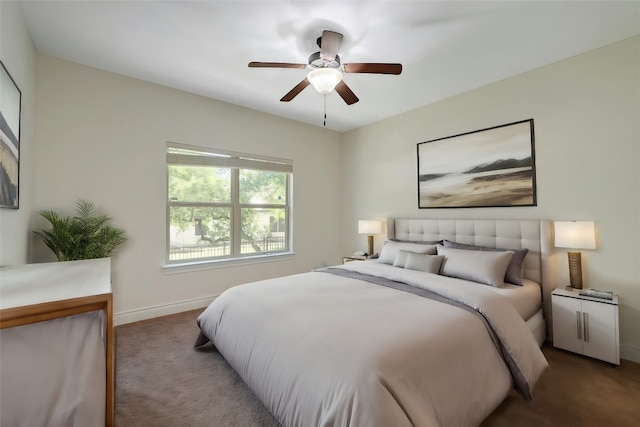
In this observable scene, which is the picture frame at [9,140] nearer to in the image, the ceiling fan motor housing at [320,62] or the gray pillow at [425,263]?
the ceiling fan motor housing at [320,62]

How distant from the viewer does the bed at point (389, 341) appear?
1.24m

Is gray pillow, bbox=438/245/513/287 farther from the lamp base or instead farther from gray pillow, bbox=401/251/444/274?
the lamp base

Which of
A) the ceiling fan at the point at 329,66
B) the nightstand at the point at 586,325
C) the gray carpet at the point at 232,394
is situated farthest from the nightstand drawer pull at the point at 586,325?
the ceiling fan at the point at 329,66

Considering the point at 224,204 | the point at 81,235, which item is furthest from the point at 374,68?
the point at 81,235

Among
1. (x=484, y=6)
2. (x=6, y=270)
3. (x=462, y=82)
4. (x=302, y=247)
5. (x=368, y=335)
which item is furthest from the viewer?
(x=302, y=247)

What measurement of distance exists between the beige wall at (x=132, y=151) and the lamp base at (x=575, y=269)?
3460 mm

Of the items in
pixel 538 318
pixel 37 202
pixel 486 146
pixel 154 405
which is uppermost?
pixel 486 146

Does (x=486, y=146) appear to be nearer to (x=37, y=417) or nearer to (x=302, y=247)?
Result: (x=302, y=247)

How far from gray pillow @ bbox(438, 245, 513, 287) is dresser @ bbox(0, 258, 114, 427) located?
8.98 feet

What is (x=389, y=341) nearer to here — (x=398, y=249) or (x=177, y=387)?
(x=177, y=387)

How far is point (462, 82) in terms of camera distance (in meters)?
3.13

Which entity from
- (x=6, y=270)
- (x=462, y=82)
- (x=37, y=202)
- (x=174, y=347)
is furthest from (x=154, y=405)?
(x=462, y=82)

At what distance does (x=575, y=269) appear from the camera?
8.27ft

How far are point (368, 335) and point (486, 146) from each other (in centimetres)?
282
